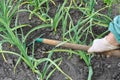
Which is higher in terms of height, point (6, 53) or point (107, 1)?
point (107, 1)

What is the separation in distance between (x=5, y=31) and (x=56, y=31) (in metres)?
0.41

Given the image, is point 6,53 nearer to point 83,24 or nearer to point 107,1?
point 83,24

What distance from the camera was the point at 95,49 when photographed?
2.10 meters

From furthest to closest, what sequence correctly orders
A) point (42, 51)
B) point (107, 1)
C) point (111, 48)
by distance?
point (107, 1) < point (42, 51) < point (111, 48)

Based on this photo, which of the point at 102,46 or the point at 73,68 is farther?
the point at 73,68

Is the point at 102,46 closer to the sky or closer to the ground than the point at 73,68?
closer to the sky

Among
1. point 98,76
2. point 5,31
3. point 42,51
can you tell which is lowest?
point 98,76

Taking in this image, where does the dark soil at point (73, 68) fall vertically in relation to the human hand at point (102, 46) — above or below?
below

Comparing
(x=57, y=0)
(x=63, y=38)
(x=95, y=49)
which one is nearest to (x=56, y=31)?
(x=63, y=38)

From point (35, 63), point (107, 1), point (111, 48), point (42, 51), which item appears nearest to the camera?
point (111, 48)

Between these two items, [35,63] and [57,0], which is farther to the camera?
[57,0]

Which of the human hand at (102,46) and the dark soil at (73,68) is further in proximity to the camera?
the dark soil at (73,68)

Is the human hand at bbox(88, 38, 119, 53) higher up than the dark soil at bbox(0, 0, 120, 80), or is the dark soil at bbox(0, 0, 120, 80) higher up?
the human hand at bbox(88, 38, 119, 53)

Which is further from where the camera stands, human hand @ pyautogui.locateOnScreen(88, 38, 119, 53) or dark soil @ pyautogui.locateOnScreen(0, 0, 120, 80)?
dark soil @ pyautogui.locateOnScreen(0, 0, 120, 80)
